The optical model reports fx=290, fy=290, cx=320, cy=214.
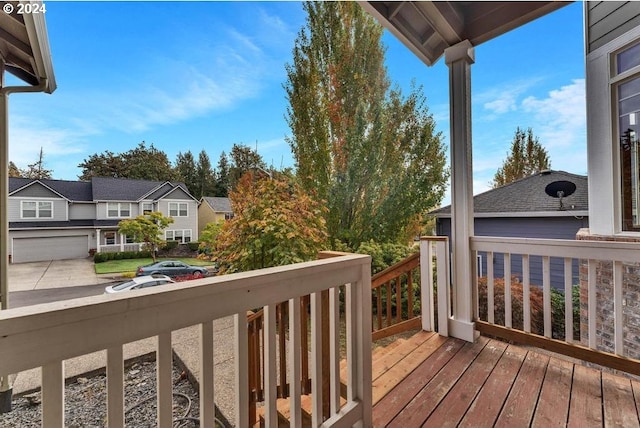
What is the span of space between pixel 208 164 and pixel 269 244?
Answer: 1320 mm

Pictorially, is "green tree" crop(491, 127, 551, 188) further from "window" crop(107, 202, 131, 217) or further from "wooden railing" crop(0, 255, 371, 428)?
"window" crop(107, 202, 131, 217)

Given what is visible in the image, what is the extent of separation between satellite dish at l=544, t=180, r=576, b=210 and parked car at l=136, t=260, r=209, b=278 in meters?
5.39

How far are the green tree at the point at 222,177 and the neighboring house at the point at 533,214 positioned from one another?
12.4ft

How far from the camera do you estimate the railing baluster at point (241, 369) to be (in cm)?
87

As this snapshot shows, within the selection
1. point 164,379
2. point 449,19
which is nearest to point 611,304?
point 449,19

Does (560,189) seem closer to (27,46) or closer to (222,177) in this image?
(222,177)

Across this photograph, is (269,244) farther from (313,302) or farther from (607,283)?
(607,283)

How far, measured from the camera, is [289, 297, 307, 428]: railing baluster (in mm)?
1046

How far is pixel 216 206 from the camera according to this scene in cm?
285

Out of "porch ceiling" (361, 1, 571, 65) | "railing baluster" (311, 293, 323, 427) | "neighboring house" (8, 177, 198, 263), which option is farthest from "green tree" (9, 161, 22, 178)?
"porch ceiling" (361, 1, 571, 65)

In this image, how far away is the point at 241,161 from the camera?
3229 mm

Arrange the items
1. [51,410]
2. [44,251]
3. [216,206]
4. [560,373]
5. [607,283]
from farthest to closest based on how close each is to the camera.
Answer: [216,206]
[607,283]
[560,373]
[44,251]
[51,410]

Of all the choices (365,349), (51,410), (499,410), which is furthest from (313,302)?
(499,410)

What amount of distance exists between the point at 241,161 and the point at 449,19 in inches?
90.6
